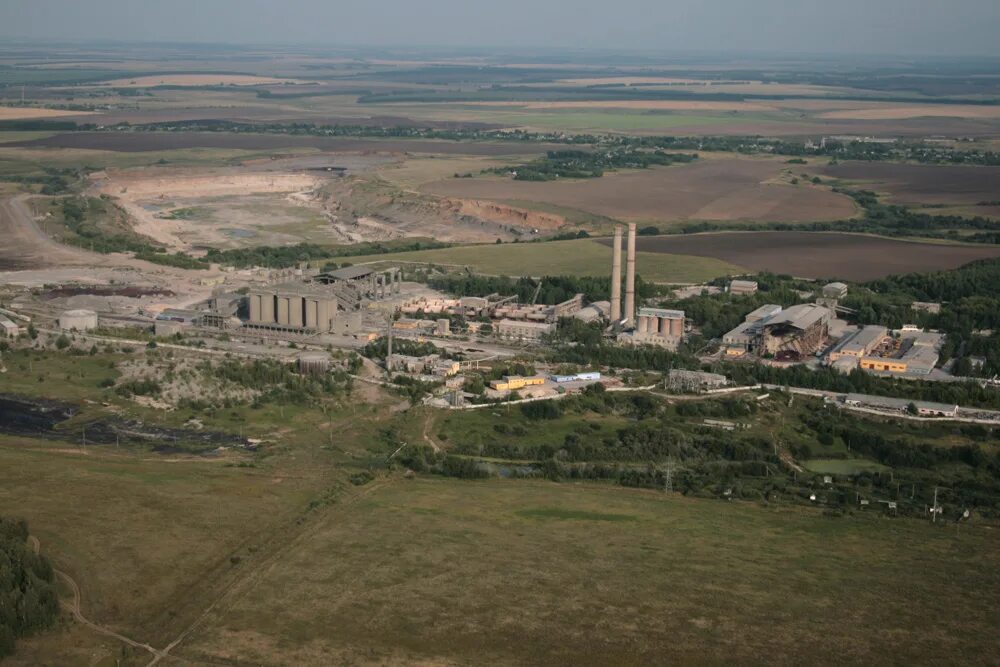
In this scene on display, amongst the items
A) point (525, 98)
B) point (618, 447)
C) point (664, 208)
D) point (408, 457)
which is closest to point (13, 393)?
point (408, 457)

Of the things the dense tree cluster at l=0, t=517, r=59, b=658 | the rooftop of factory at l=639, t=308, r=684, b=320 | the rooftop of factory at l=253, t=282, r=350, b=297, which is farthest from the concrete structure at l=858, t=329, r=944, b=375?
the dense tree cluster at l=0, t=517, r=59, b=658

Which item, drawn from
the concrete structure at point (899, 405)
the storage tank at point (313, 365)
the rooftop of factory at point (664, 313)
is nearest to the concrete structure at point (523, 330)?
the rooftop of factory at point (664, 313)

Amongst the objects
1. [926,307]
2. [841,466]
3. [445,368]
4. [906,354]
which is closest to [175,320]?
[445,368]

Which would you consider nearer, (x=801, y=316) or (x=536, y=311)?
(x=801, y=316)

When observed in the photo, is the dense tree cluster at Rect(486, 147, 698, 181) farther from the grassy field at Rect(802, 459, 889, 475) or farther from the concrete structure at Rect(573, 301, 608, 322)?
the grassy field at Rect(802, 459, 889, 475)

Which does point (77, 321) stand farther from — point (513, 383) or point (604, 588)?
point (604, 588)

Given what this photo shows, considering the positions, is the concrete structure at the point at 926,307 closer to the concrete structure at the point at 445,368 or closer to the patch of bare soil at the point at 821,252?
the patch of bare soil at the point at 821,252

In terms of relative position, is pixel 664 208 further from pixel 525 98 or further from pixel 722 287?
pixel 525 98
